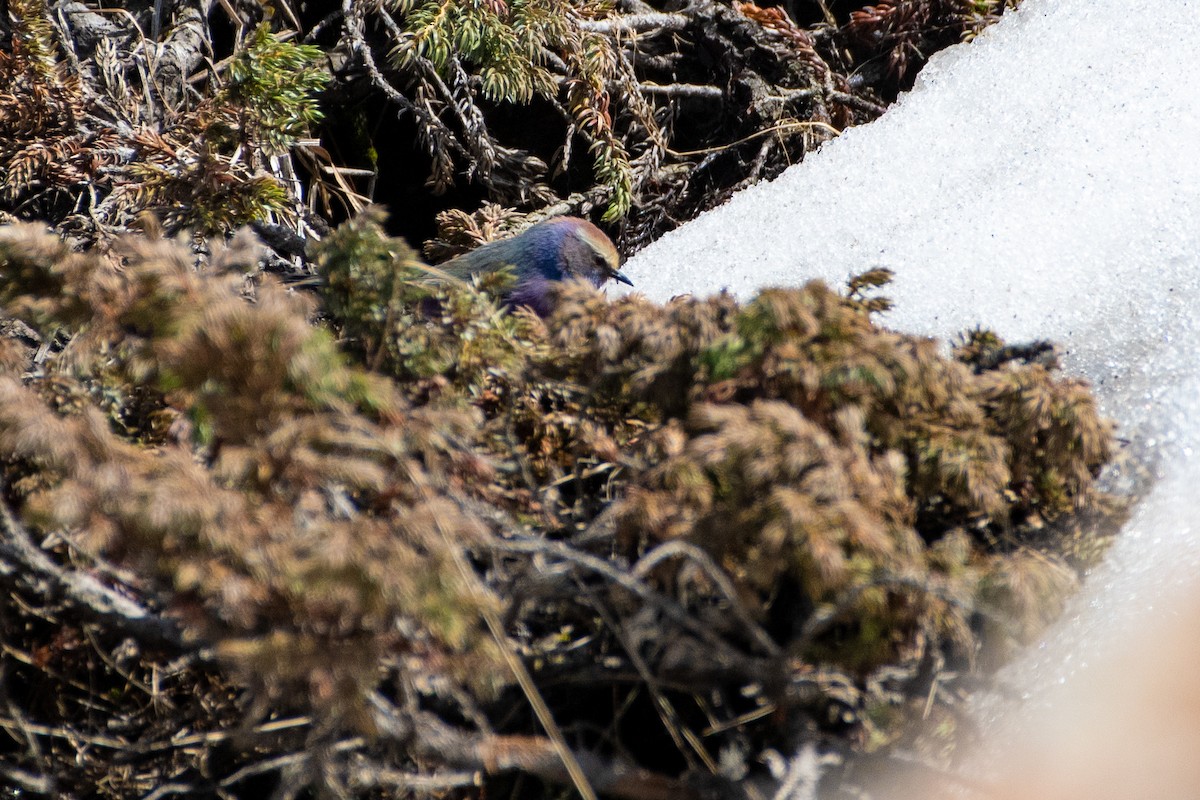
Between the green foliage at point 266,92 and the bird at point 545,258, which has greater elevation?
the green foliage at point 266,92

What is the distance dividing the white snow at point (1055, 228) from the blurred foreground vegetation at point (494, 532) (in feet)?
0.84

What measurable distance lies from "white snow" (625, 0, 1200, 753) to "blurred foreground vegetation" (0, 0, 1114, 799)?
0.26m

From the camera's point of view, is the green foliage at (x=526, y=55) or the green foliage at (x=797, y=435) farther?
the green foliage at (x=526, y=55)

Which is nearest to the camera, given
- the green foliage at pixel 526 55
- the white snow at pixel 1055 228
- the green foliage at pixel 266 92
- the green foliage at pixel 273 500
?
the green foliage at pixel 273 500

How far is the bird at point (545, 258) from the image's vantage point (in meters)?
3.22

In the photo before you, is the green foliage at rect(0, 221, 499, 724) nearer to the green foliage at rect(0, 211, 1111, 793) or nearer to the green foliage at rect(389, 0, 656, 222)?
the green foliage at rect(0, 211, 1111, 793)

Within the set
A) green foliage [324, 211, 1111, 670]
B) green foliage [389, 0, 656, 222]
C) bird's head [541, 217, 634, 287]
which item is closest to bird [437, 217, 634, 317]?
bird's head [541, 217, 634, 287]

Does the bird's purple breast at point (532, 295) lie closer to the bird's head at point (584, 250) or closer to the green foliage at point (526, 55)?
the bird's head at point (584, 250)

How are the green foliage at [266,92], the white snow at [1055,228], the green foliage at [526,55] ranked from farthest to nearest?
the green foliage at [526,55] < the green foliage at [266,92] < the white snow at [1055,228]

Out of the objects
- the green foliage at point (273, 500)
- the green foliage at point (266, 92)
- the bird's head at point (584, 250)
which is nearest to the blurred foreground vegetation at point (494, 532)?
the green foliage at point (273, 500)

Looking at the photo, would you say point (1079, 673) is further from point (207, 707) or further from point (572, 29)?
point (572, 29)

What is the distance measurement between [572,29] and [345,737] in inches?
97.0

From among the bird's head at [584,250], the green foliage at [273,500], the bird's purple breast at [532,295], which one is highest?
the green foliage at [273,500]

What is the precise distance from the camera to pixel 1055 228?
253 cm
